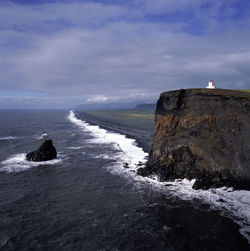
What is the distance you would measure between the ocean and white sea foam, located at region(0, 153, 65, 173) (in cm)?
77

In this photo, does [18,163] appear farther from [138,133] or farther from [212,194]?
[138,133]

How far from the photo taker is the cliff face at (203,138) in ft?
58.3

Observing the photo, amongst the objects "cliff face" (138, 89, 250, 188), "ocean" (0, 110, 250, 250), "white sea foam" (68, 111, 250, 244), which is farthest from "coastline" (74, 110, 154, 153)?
"ocean" (0, 110, 250, 250)

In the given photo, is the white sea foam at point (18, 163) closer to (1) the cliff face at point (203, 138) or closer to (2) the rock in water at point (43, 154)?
(2) the rock in water at point (43, 154)

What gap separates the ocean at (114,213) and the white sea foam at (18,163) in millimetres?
772

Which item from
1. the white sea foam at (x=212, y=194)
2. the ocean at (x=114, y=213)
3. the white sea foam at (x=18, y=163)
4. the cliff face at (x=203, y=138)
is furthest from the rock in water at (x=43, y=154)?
the cliff face at (x=203, y=138)

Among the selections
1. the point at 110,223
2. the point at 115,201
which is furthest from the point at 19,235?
the point at 115,201

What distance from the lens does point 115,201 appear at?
1641 centimetres

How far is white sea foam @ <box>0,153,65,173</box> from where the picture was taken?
24.8 meters

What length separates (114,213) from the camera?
576 inches

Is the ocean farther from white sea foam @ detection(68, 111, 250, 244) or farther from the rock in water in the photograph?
the rock in water

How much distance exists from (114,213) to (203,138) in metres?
11.8

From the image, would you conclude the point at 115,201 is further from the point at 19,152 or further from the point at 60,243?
the point at 19,152

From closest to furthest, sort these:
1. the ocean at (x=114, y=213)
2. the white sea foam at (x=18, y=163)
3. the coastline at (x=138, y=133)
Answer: the ocean at (x=114, y=213) → the white sea foam at (x=18, y=163) → the coastline at (x=138, y=133)
